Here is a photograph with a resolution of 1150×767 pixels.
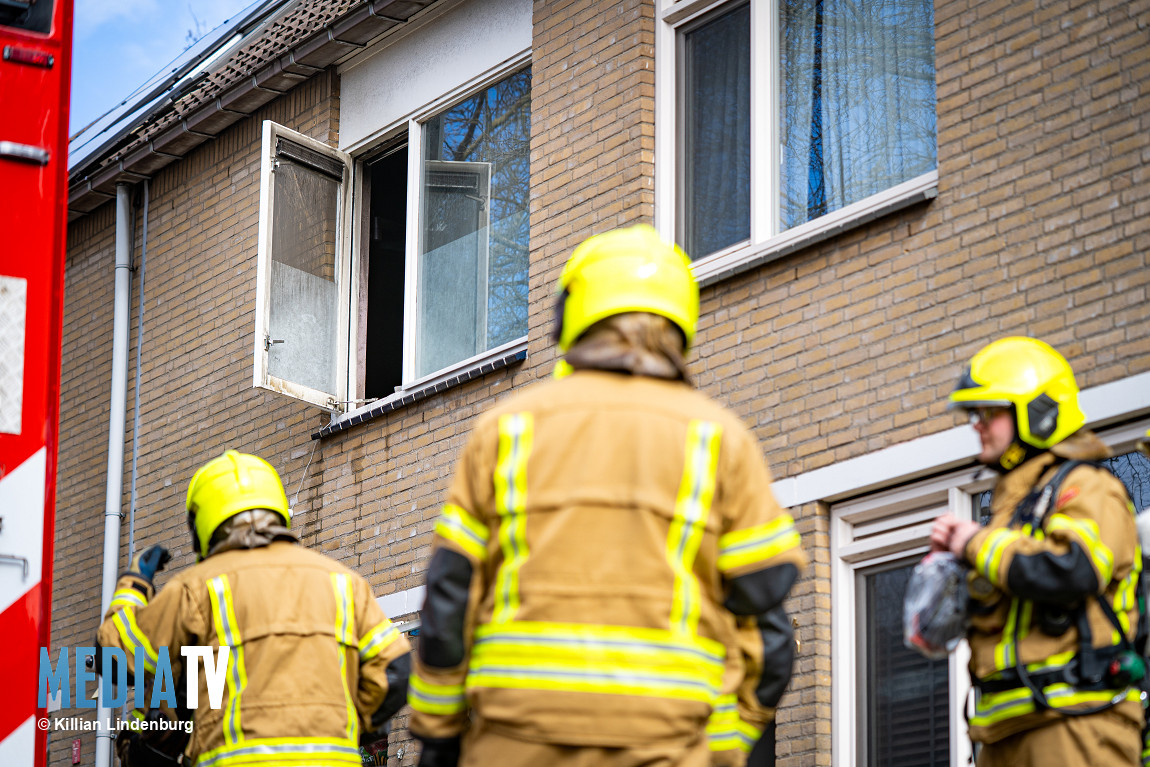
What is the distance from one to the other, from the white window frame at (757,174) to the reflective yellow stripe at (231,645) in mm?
4361

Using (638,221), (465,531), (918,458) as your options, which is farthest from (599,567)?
(638,221)

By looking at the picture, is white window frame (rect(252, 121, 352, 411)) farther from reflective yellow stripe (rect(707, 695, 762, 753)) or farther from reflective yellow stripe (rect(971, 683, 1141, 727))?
reflective yellow stripe (rect(707, 695, 762, 753))

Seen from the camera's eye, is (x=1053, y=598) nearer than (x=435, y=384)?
Yes

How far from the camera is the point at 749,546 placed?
402cm

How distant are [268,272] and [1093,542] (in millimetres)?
8297

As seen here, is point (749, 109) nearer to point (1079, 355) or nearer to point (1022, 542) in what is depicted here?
point (1079, 355)

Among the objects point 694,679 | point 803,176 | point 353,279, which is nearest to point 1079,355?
point 803,176

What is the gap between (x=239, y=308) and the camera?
45.1 ft

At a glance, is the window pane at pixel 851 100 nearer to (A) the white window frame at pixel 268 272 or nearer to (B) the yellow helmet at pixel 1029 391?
(B) the yellow helmet at pixel 1029 391

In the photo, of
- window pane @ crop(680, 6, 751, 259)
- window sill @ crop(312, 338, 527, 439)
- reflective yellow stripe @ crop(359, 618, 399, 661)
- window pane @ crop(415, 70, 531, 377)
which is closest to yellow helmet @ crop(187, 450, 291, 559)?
reflective yellow stripe @ crop(359, 618, 399, 661)

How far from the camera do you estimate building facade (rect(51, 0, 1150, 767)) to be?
862 centimetres

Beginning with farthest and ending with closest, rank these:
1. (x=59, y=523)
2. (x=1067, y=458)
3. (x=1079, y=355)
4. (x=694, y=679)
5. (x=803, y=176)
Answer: (x=59, y=523) → (x=803, y=176) → (x=1079, y=355) → (x=1067, y=458) → (x=694, y=679)

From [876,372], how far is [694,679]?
544cm

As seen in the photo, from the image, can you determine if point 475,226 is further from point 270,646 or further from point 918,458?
point 270,646
